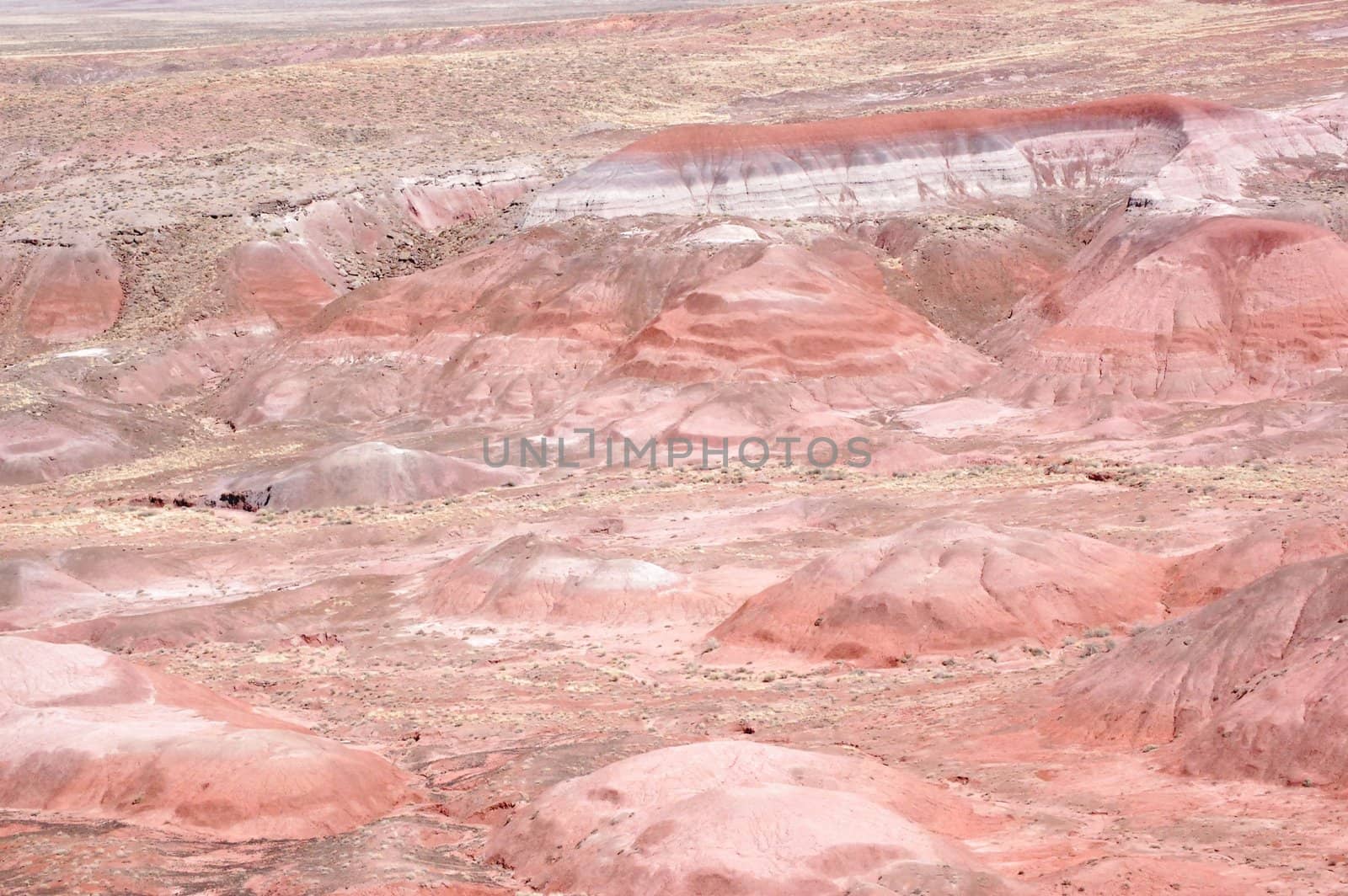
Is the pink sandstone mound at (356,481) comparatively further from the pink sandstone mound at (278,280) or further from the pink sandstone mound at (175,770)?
the pink sandstone mound at (175,770)

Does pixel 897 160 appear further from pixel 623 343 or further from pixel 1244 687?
pixel 1244 687

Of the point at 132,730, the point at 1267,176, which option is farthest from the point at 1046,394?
the point at 132,730

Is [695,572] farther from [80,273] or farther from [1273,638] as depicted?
A: [80,273]

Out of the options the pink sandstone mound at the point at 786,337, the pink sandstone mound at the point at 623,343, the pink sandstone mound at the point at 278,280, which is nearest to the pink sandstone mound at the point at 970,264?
the pink sandstone mound at the point at 623,343

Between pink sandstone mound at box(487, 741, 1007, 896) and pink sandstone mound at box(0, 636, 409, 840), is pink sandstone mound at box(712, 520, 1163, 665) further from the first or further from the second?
pink sandstone mound at box(0, 636, 409, 840)

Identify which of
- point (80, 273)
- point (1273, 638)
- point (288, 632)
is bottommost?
point (288, 632)
